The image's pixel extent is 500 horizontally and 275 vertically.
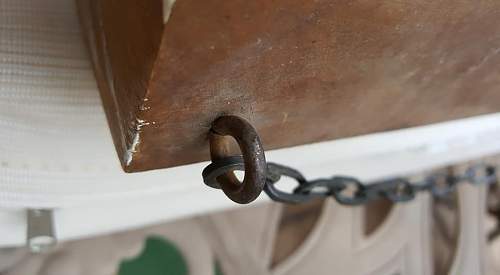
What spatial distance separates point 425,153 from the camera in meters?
0.72

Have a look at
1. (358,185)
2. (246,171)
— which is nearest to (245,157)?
(246,171)

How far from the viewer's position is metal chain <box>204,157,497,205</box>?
41 centimetres

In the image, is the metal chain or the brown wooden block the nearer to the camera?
the brown wooden block

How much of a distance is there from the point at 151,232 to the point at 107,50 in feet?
1.25

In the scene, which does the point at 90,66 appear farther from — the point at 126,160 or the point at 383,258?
the point at 383,258

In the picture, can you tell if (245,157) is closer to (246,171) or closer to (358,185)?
(246,171)

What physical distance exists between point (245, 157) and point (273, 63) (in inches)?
2.0

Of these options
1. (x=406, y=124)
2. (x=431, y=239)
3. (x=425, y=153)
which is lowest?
(x=431, y=239)

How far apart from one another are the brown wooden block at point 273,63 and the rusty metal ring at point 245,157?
11 millimetres

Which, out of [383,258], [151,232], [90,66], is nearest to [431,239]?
[383,258]

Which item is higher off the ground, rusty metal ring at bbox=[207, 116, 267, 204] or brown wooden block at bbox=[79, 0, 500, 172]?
brown wooden block at bbox=[79, 0, 500, 172]

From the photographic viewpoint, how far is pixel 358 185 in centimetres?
56

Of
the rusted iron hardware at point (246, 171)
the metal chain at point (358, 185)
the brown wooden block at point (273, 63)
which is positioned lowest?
the metal chain at point (358, 185)

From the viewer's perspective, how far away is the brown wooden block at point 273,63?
299 millimetres
